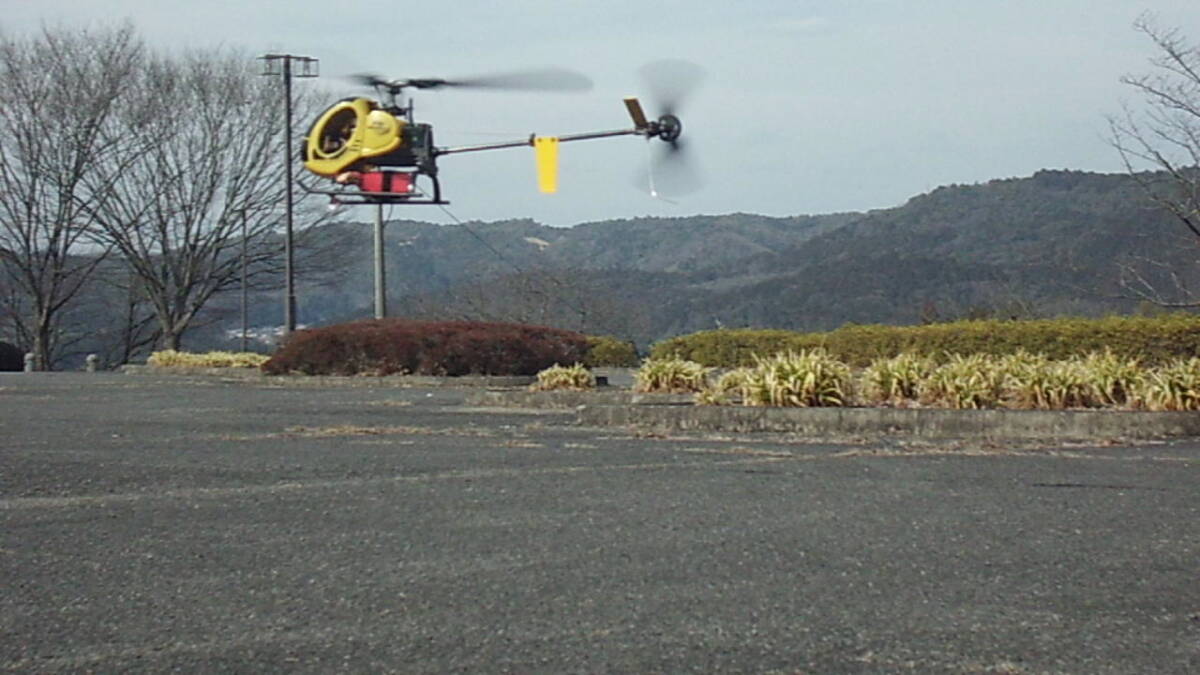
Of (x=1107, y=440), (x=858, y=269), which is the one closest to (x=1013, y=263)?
(x=858, y=269)

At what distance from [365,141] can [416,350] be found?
9.87 meters

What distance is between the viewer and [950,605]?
14.9ft

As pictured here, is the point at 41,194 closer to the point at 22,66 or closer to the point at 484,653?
the point at 22,66

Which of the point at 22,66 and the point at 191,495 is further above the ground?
the point at 22,66

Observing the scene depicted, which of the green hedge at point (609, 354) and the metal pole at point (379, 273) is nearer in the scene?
the green hedge at point (609, 354)

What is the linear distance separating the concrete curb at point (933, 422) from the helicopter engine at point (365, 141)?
20.5 meters

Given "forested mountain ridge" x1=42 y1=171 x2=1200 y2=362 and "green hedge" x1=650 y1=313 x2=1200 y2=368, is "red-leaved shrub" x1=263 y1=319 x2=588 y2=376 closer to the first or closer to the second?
"green hedge" x1=650 y1=313 x2=1200 y2=368

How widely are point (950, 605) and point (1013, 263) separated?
58.4 metres

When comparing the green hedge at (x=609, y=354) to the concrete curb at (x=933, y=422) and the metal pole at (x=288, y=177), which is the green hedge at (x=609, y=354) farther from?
the concrete curb at (x=933, y=422)

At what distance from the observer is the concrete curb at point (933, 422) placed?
1048cm

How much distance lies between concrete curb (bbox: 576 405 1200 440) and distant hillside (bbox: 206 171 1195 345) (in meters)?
11.3

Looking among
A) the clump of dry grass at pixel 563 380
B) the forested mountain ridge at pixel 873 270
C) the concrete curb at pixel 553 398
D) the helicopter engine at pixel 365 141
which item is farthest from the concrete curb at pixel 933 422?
the helicopter engine at pixel 365 141

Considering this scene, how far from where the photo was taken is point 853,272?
211 ft

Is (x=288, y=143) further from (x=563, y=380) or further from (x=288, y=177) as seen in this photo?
(x=563, y=380)
